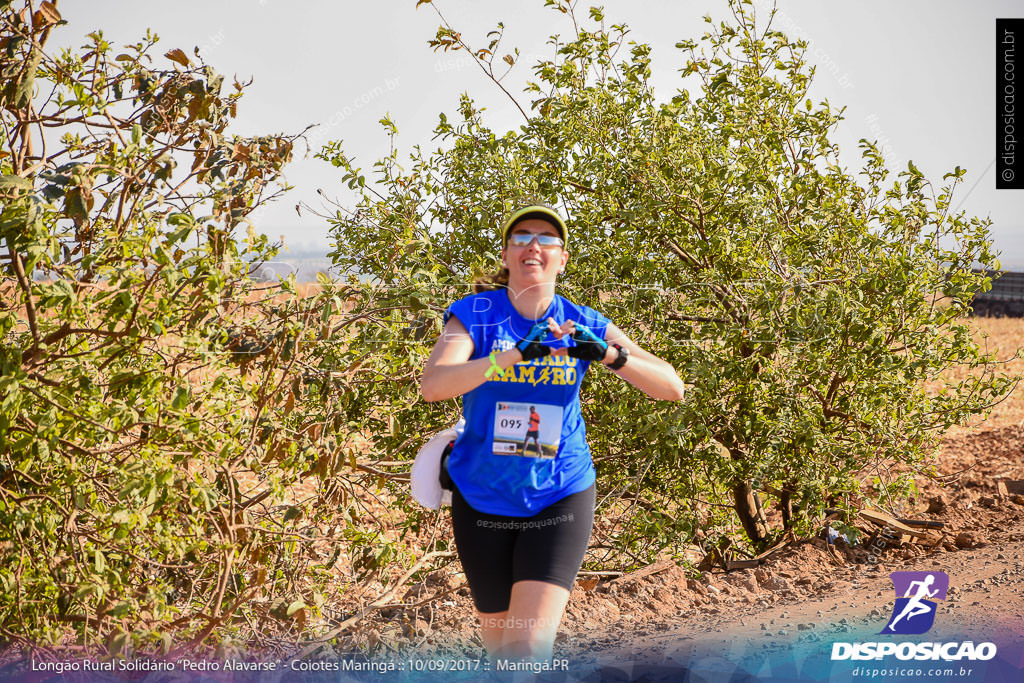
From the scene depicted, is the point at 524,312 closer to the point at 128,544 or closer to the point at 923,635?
the point at 128,544

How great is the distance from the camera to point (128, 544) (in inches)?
151

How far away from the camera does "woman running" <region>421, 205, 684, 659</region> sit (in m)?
2.89

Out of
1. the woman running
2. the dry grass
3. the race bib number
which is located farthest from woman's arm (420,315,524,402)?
the dry grass

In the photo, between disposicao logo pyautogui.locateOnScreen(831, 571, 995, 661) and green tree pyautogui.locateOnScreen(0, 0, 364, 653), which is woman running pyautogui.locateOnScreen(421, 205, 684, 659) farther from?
disposicao logo pyautogui.locateOnScreen(831, 571, 995, 661)

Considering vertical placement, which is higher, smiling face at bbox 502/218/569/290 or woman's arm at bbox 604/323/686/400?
smiling face at bbox 502/218/569/290

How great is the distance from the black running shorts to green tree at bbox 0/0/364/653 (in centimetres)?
102

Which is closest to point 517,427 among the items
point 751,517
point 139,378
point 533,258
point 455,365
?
point 455,365

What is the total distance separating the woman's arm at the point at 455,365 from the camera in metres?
2.71

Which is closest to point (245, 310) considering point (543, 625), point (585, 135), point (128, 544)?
point (128, 544)

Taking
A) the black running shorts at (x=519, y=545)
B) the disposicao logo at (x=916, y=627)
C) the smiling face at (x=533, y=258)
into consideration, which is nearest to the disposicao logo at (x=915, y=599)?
the disposicao logo at (x=916, y=627)

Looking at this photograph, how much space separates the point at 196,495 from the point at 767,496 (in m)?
4.08

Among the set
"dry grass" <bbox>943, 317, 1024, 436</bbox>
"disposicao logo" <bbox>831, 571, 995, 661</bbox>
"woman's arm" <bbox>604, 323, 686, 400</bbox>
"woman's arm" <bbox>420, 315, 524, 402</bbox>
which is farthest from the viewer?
"dry grass" <bbox>943, 317, 1024, 436</bbox>

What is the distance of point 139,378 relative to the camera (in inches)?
133

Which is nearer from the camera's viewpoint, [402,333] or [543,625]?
[543,625]
